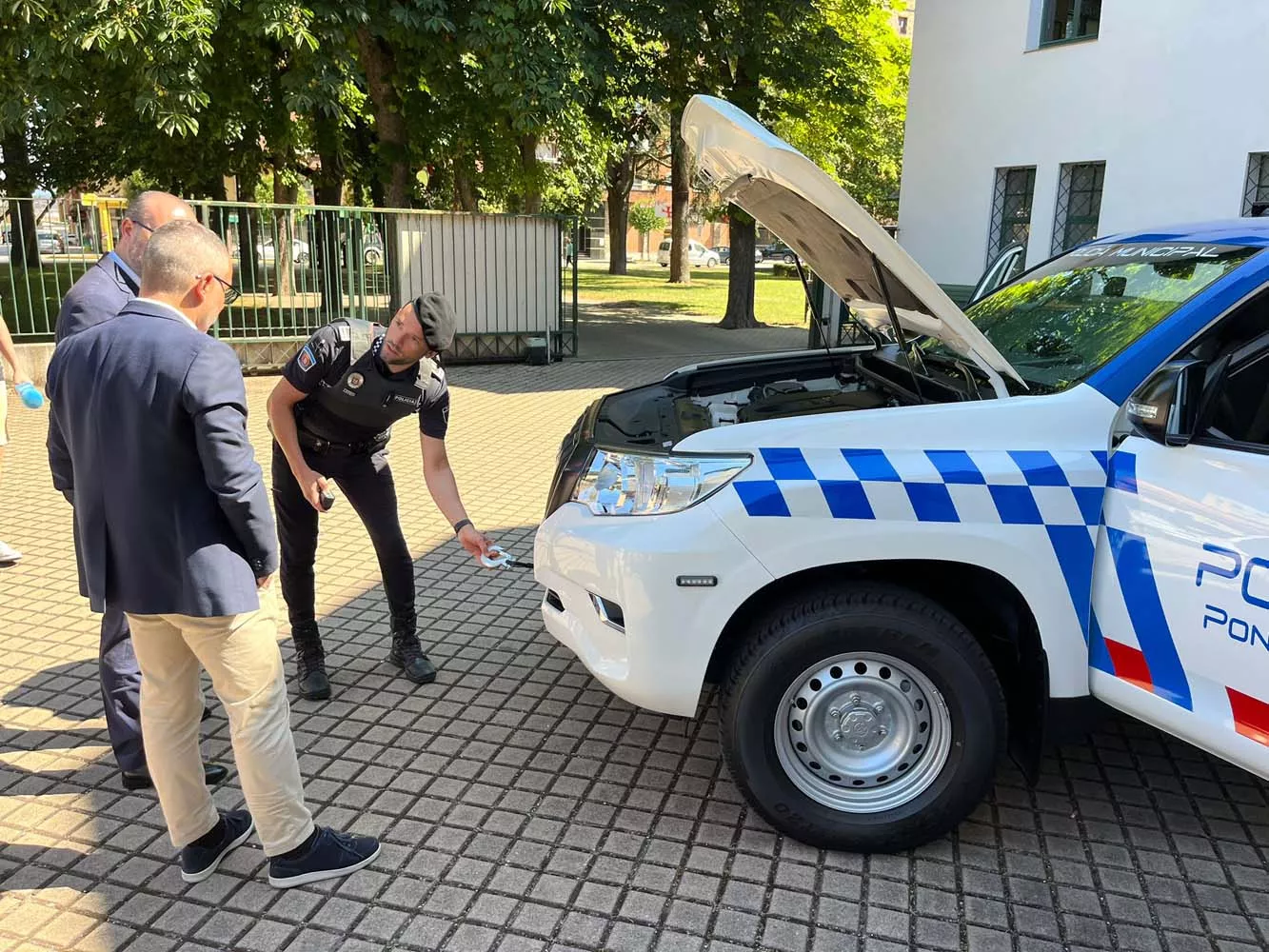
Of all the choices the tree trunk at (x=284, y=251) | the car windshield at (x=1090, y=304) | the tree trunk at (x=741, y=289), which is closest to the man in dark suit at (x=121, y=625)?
the car windshield at (x=1090, y=304)

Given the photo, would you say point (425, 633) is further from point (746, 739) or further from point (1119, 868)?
point (1119, 868)

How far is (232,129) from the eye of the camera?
1574 cm

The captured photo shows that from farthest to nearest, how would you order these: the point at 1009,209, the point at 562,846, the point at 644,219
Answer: the point at 644,219
the point at 1009,209
the point at 562,846

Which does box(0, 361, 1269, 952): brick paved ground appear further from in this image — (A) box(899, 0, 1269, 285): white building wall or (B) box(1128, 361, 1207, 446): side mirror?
(A) box(899, 0, 1269, 285): white building wall

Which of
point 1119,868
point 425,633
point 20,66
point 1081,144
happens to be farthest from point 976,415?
point 20,66

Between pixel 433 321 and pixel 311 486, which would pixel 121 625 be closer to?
pixel 311 486

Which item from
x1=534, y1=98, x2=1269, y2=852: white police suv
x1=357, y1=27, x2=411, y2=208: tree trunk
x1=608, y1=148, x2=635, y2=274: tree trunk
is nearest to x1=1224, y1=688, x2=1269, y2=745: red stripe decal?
x1=534, y1=98, x2=1269, y2=852: white police suv

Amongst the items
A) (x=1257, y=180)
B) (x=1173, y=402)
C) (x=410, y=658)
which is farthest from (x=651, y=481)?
(x=1257, y=180)

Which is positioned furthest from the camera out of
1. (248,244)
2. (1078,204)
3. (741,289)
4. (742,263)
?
(741,289)

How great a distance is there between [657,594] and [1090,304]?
1900mm

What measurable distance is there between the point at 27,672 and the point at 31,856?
1.50 metres

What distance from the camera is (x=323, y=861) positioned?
304 cm

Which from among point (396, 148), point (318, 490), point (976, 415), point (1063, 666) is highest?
point (396, 148)

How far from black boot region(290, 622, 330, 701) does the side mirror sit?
321 cm
